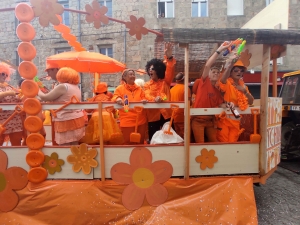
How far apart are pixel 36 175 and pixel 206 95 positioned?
225cm

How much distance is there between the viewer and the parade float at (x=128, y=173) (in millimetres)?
2826

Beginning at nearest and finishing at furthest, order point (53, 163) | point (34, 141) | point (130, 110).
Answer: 1. point (34, 141)
2. point (53, 163)
3. point (130, 110)

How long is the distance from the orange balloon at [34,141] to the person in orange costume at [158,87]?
1.45 meters

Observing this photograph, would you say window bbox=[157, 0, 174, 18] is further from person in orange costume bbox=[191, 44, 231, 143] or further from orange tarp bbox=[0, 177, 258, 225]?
orange tarp bbox=[0, 177, 258, 225]

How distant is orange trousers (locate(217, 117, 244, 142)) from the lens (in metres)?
3.24

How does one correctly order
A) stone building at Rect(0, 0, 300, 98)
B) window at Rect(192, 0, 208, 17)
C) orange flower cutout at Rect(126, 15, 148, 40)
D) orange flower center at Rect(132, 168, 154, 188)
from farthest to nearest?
window at Rect(192, 0, 208, 17), stone building at Rect(0, 0, 300, 98), orange flower cutout at Rect(126, 15, 148, 40), orange flower center at Rect(132, 168, 154, 188)

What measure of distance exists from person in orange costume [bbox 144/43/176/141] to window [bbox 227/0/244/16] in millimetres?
11547

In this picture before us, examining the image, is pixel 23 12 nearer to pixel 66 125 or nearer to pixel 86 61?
pixel 66 125

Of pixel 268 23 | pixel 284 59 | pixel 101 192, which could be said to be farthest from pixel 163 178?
pixel 284 59

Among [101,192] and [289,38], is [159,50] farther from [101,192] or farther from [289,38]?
[101,192]

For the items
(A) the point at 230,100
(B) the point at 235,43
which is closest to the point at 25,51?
(B) the point at 235,43

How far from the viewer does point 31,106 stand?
9.25ft

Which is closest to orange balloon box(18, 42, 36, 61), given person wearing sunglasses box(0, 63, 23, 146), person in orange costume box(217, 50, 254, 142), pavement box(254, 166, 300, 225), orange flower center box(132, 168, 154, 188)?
person wearing sunglasses box(0, 63, 23, 146)

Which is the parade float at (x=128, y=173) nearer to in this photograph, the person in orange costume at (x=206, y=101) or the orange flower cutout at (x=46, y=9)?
the orange flower cutout at (x=46, y=9)
